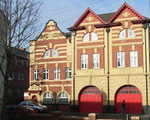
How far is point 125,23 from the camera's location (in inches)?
→ 1357

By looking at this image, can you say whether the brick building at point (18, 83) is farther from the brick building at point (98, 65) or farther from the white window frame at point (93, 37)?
the white window frame at point (93, 37)

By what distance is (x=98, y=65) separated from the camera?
35344 millimetres

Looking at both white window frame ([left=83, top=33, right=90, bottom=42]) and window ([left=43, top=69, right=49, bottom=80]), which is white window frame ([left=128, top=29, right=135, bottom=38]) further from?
window ([left=43, top=69, right=49, bottom=80])

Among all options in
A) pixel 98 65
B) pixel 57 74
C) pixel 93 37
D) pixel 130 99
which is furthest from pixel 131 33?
pixel 57 74

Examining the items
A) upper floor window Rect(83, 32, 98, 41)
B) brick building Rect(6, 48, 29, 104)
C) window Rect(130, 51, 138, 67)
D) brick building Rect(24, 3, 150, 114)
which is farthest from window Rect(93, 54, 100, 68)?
brick building Rect(6, 48, 29, 104)

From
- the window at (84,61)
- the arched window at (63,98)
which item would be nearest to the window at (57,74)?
the arched window at (63,98)

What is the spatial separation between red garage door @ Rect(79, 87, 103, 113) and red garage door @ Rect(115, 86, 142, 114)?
2.33m

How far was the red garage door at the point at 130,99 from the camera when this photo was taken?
32781 mm

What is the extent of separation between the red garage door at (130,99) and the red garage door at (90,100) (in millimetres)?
2329

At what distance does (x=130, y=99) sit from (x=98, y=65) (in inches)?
232

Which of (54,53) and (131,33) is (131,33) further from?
(54,53)

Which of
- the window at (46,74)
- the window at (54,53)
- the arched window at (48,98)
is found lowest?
the arched window at (48,98)

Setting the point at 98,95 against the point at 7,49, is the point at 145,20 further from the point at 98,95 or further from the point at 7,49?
the point at 7,49

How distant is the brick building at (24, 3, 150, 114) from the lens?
109 feet
